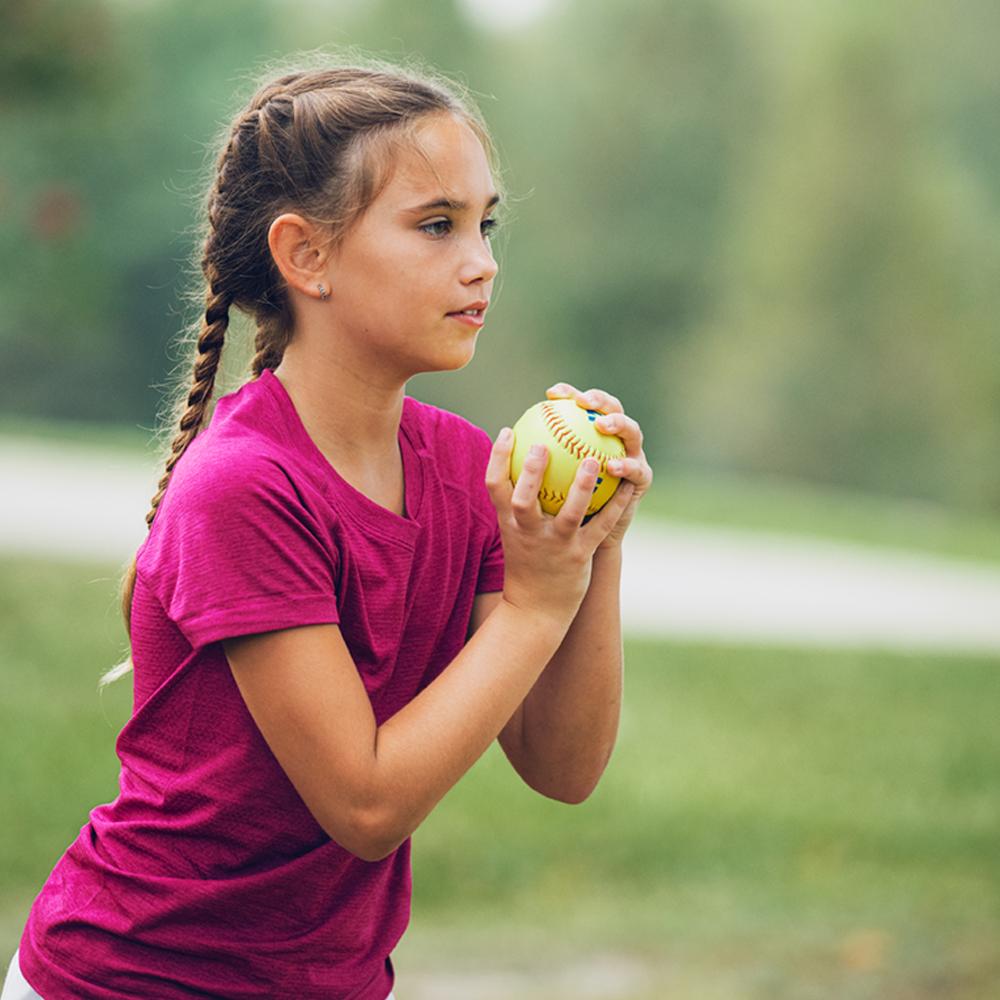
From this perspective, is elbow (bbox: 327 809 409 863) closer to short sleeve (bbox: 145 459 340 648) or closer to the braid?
short sleeve (bbox: 145 459 340 648)

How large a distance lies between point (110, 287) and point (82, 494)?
125 inches

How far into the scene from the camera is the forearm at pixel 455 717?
2002mm

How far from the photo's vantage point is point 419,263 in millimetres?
2162

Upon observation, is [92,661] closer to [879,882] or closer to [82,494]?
[879,882]

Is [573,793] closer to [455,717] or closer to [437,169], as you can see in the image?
[455,717]

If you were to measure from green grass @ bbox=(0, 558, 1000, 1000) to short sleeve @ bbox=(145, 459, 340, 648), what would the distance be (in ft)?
10.6

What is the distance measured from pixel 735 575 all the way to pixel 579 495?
10.1m

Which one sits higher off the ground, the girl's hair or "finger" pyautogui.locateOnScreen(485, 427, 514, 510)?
the girl's hair

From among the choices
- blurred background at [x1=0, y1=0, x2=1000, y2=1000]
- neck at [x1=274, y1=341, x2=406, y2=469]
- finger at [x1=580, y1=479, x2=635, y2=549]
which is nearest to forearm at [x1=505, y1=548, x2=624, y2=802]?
finger at [x1=580, y1=479, x2=635, y2=549]

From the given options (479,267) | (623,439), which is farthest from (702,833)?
(479,267)

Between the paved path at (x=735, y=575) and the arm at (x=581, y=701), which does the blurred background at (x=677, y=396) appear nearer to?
the paved path at (x=735, y=575)

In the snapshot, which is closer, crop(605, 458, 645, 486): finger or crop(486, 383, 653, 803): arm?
crop(605, 458, 645, 486): finger

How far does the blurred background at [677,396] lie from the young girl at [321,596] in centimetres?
49

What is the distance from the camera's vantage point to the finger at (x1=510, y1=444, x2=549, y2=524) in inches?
83.2
